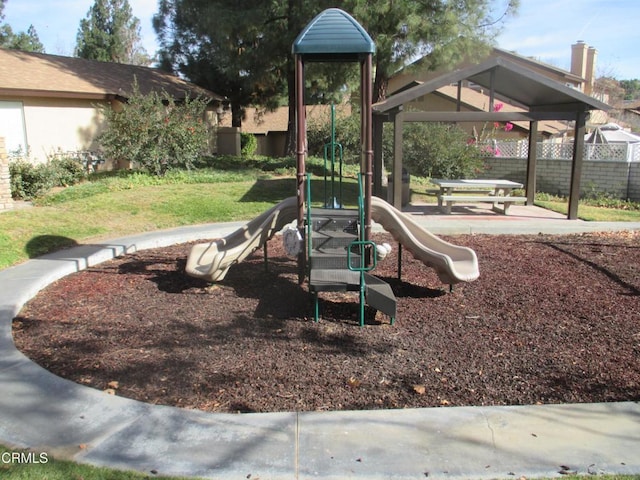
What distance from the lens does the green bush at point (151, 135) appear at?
1500 cm

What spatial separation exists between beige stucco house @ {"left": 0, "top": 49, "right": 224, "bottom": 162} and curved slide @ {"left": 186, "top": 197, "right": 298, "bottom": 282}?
10.00 metres

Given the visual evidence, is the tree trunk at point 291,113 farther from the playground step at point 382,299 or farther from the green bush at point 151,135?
the playground step at point 382,299

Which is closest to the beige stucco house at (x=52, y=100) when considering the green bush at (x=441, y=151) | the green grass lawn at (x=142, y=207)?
the green grass lawn at (x=142, y=207)

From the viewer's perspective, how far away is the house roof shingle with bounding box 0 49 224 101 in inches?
656

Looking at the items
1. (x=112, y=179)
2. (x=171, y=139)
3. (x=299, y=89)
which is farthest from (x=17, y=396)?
(x=171, y=139)

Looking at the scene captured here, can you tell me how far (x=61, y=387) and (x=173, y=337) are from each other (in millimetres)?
1297

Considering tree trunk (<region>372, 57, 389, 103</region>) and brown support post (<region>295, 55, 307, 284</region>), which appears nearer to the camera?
brown support post (<region>295, 55, 307, 284</region>)

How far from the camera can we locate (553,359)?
469 centimetres

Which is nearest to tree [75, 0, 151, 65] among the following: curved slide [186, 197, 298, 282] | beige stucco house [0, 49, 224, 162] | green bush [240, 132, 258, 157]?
green bush [240, 132, 258, 157]

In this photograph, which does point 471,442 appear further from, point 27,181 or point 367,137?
point 27,181

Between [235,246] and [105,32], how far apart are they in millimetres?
43153

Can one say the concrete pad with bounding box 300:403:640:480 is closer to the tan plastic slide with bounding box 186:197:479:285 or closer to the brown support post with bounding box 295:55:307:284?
the tan plastic slide with bounding box 186:197:479:285

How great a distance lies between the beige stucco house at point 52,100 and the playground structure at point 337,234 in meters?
10.4

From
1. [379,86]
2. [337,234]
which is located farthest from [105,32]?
[337,234]
